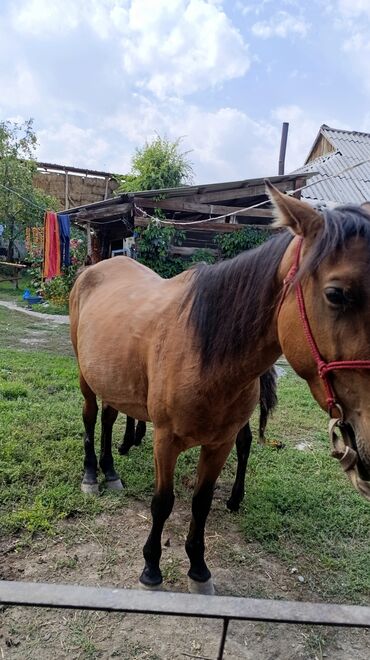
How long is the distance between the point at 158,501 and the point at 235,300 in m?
1.15

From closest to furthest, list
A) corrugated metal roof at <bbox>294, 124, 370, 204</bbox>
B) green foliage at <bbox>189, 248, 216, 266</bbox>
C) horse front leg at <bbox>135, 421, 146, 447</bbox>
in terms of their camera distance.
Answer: horse front leg at <bbox>135, 421, 146, 447</bbox>
green foliage at <bbox>189, 248, 216, 266</bbox>
corrugated metal roof at <bbox>294, 124, 370, 204</bbox>

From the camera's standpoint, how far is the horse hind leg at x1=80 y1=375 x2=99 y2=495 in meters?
3.04

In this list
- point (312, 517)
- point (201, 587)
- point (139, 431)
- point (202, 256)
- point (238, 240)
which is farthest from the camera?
point (202, 256)

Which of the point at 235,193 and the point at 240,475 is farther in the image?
the point at 235,193

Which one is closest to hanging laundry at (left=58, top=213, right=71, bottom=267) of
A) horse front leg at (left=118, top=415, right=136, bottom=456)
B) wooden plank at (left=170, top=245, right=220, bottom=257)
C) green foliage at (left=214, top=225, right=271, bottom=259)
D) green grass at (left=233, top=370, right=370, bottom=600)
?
wooden plank at (left=170, top=245, right=220, bottom=257)

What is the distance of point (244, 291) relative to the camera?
1.67m

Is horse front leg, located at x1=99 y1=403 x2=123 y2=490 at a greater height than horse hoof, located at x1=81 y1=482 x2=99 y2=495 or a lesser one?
greater

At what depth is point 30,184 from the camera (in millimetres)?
16922

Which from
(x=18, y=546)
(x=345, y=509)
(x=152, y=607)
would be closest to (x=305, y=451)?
(x=345, y=509)

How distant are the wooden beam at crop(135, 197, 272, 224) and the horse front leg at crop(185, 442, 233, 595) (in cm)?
685

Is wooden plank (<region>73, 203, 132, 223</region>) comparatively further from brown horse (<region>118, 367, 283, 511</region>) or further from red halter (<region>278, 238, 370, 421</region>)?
red halter (<region>278, 238, 370, 421</region>)

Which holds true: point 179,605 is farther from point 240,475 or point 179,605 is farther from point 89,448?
point 89,448

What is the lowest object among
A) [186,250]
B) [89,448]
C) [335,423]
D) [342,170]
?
[89,448]

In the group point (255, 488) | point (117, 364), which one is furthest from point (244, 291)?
point (255, 488)
